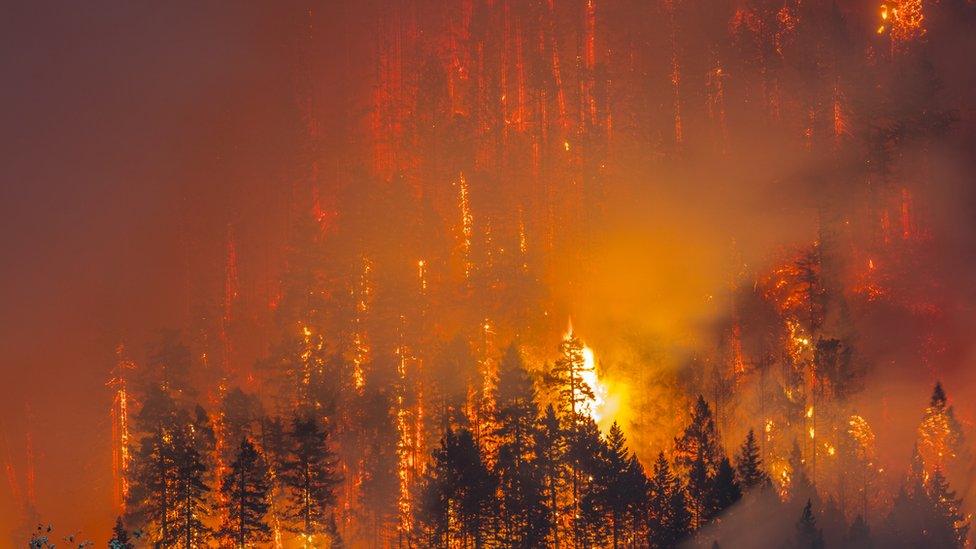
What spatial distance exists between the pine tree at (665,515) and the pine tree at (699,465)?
3.00 ft

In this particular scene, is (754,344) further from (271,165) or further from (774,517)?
(271,165)

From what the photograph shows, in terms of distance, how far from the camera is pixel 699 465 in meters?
61.8

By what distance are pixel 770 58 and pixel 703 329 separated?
31.7 m

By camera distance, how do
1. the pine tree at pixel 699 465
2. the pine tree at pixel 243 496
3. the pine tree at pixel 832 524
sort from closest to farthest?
the pine tree at pixel 243 496 < the pine tree at pixel 699 465 < the pine tree at pixel 832 524

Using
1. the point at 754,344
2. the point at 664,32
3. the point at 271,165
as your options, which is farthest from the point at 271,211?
the point at 754,344

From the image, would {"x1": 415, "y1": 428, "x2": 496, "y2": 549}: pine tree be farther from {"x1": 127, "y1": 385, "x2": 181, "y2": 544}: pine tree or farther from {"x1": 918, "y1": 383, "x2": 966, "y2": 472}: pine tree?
{"x1": 918, "y1": 383, "x2": 966, "y2": 472}: pine tree

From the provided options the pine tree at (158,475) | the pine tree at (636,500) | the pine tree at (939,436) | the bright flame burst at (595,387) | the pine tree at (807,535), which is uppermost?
the bright flame burst at (595,387)

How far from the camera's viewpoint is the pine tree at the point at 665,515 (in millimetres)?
56875

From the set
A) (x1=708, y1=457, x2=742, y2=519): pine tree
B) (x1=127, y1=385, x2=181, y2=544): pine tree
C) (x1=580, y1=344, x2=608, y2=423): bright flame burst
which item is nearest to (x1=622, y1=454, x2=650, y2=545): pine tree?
(x1=708, y1=457, x2=742, y2=519): pine tree

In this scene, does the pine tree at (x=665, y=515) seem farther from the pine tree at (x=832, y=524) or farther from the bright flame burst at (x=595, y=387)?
the bright flame burst at (x=595, y=387)

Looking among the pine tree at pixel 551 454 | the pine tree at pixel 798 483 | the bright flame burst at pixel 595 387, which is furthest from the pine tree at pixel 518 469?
the bright flame burst at pixel 595 387

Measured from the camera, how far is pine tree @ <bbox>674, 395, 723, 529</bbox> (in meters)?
60.1

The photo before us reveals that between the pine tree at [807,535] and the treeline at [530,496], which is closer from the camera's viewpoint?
the treeline at [530,496]

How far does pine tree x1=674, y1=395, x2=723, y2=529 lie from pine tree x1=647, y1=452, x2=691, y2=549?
91 cm
